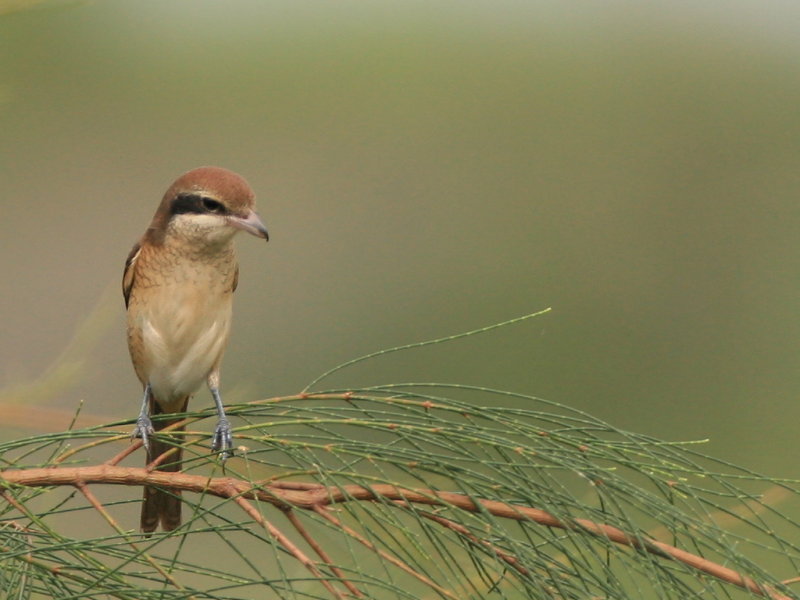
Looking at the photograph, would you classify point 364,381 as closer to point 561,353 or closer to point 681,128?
point 561,353

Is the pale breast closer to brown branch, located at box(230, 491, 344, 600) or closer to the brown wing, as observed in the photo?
the brown wing

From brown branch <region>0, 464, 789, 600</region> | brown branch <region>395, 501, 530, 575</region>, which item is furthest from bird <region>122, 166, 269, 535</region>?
brown branch <region>395, 501, 530, 575</region>

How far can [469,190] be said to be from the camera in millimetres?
5199

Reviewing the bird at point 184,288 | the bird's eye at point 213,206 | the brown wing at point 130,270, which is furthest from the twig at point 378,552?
the brown wing at point 130,270

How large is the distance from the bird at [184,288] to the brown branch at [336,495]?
1.88 ft

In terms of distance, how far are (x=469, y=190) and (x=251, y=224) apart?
360cm

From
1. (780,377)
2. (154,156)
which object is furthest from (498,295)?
(154,156)

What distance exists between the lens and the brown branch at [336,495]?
95cm

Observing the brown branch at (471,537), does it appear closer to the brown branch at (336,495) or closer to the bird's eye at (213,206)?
the brown branch at (336,495)

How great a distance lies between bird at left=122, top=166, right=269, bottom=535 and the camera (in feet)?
5.57

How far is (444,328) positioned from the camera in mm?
3949

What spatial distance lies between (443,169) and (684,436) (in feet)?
6.48

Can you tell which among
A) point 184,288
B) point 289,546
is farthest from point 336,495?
point 184,288

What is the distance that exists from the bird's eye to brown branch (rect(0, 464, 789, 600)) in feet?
2.22
